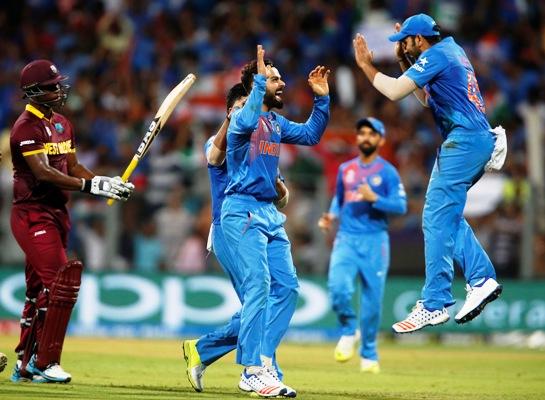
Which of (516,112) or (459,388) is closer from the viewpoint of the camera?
(459,388)

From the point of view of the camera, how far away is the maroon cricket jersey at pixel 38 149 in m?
10.3

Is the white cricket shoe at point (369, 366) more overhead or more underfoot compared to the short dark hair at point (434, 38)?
more underfoot

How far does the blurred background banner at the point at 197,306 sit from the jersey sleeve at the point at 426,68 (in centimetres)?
943

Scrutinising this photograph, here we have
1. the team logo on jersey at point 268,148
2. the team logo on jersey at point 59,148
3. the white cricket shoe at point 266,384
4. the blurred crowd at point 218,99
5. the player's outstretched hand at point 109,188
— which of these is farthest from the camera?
the blurred crowd at point 218,99

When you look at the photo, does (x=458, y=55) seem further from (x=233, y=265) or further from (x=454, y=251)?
(x=233, y=265)

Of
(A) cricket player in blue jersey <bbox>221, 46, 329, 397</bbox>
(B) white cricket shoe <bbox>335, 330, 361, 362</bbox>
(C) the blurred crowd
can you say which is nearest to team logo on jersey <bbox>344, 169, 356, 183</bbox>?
(B) white cricket shoe <bbox>335, 330, 361, 362</bbox>

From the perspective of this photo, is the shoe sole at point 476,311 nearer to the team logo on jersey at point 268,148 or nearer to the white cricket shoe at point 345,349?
the team logo on jersey at point 268,148

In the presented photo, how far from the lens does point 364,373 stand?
13180 millimetres

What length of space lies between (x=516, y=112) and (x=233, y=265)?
11542 millimetres

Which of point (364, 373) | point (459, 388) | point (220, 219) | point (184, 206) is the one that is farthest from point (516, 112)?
point (220, 219)

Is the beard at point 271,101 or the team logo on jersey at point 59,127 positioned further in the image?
the team logo on jersey at point 59,127

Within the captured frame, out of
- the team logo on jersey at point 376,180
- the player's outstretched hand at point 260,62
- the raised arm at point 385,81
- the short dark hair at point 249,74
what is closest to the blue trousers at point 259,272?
the short dark hair at point 249,74

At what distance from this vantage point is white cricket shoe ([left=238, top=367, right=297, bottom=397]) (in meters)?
9.59

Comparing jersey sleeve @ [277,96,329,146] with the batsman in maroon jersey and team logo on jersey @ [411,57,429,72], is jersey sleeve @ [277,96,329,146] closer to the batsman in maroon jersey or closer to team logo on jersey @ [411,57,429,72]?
team logo on jersey @ [411,57,429,72]
